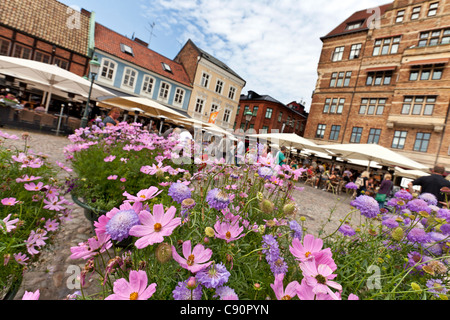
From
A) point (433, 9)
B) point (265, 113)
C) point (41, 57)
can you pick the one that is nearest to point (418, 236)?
point (41, 57)

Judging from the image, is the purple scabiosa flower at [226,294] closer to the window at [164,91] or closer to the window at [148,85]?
the window at [148,85]

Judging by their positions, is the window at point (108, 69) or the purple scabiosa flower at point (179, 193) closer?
the purple scabiosa flower at point (179, 193)

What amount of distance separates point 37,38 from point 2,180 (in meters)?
18.0

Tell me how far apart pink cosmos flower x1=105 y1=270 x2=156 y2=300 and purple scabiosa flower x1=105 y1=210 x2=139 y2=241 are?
0.33ft

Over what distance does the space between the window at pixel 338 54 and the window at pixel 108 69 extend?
20.1 meters

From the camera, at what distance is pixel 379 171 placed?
641 inches

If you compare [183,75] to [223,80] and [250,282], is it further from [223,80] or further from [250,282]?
[250,282]

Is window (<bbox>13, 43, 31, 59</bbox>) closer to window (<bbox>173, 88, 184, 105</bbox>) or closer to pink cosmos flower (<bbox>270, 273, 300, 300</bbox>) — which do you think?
window (<bbox>173, 88, 184, 105</bbox>)

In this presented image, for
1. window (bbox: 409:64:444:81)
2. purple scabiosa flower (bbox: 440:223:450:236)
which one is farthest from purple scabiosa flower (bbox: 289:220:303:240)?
window (bbox: 409:64:444:81)

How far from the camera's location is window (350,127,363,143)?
741 inches

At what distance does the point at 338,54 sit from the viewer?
21031mm

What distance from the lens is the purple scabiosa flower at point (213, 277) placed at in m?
0.56

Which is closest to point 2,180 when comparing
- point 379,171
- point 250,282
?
point 250,282

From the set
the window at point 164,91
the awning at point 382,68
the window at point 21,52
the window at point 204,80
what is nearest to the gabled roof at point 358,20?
the awning at point 382,68
